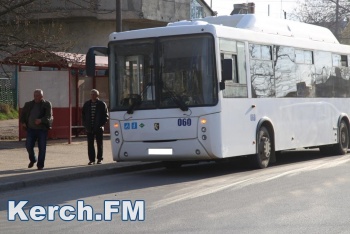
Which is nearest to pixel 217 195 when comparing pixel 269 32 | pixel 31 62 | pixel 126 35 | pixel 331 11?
pixel 126 35

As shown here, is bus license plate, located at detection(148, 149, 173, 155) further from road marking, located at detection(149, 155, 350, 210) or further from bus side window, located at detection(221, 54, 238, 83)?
bus side window, located at detection(221, 54, 238, 83)

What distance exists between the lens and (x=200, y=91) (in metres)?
17.0

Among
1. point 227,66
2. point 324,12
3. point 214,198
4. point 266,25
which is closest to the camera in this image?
point 214,198

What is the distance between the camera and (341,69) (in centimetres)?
2381

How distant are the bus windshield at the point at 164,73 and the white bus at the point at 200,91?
2 centimetres

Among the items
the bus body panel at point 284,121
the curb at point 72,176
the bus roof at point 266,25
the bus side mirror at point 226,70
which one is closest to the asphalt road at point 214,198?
the curb at point 72,176

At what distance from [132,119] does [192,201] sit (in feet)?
15.1

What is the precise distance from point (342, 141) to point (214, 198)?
426 inches

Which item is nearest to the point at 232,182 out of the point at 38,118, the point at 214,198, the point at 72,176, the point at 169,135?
the point at 169,135

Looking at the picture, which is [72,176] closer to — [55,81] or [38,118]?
[38,118]

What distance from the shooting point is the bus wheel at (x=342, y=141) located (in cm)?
2347

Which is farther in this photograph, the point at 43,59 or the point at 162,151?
the point at 43,59

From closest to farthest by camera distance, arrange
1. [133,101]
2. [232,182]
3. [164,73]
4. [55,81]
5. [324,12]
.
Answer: [232,182] < [164,73] < [133,101] < [55,81] < [324,12]

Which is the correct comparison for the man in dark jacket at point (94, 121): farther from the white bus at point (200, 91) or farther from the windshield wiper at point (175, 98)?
the windshield wiper at point (175, 98)
